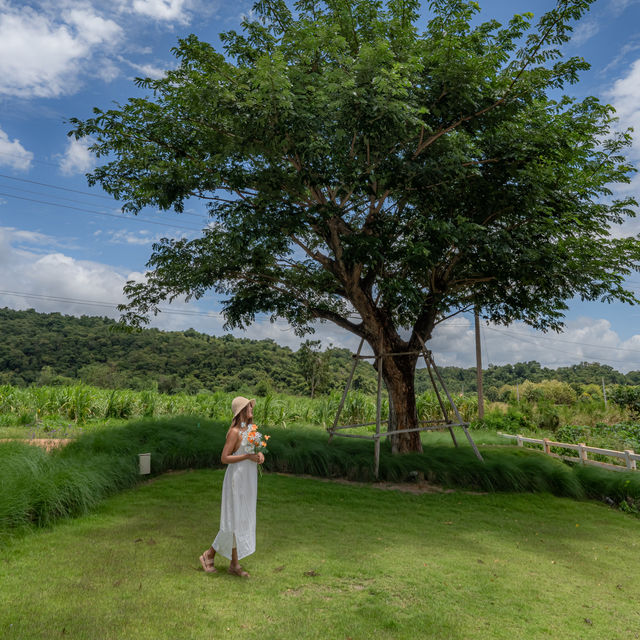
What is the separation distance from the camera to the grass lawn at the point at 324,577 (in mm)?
3629

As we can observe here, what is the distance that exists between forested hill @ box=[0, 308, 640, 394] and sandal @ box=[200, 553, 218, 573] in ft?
86.9

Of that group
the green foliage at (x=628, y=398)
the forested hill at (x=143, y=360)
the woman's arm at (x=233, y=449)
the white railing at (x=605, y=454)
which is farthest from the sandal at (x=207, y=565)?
the forested hill at (x=143, y=360)

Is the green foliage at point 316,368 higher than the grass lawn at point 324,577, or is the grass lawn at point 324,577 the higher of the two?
the green foliage at point 316,368

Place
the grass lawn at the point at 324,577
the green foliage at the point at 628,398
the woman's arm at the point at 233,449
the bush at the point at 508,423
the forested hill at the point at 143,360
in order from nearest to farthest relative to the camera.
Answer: the grass lawn at the point at 324,577
the woman's arm at the point at 233,449
the green foliage at the point at 628,398
the bush at the point at 508,423
the forested hill at the point at 143,360

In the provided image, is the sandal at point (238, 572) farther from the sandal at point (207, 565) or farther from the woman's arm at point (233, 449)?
the woman's arm at point (233, 449)

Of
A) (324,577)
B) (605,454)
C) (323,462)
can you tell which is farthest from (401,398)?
(324,577)

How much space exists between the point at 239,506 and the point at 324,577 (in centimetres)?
116

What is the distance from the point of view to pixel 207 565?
4.55 m

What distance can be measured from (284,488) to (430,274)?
6196 mm

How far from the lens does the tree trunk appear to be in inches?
448

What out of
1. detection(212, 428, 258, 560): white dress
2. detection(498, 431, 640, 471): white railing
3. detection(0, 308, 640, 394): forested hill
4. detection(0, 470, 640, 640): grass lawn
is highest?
detection(0, 308, 640, 394): forested hill

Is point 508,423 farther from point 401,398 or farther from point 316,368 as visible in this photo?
point 316,368

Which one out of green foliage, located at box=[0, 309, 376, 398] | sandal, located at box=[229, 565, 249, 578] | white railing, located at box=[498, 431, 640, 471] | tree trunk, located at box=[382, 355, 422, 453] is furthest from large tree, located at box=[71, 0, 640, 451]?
green foliage, located at box=[0, 309, 376, 398]

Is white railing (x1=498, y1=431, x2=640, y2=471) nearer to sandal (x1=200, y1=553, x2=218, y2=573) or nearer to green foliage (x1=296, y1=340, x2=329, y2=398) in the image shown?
sandal (x1=200, y1=553, x2=218, y2=573)
